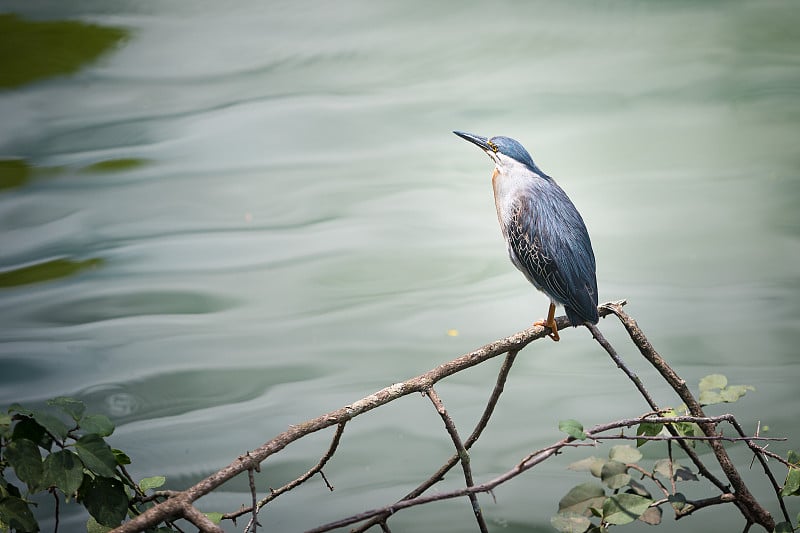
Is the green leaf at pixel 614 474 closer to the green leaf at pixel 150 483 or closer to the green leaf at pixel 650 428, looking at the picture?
the green leaf at pixel 650 428

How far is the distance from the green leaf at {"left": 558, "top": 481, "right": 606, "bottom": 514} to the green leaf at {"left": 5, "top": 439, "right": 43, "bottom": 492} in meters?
0.72

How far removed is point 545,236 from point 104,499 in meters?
0.79

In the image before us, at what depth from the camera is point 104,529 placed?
1.09 metres

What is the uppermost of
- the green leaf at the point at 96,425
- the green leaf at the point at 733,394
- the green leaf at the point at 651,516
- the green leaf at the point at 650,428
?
the green leaf at the point at 96,425

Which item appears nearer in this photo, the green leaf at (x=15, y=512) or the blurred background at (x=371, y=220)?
the green leaf at (x=15, y=512)

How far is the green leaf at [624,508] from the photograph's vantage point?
1.10 meters

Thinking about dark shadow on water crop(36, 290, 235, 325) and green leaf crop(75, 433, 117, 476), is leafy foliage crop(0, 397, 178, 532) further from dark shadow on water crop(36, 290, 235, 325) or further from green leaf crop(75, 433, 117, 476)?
dark shadow on water crop(36, 290, 235, 325)

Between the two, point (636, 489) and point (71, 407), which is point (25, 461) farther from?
point (636, 489)

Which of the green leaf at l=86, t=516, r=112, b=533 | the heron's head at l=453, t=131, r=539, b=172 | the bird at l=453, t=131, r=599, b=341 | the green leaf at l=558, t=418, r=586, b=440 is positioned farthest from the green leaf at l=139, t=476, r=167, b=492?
the heron's head at l=453, t=131, r=539, b=172

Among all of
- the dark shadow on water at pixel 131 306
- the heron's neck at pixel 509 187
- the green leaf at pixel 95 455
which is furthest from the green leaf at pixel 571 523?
the dark shadow on water at pixel 131 306

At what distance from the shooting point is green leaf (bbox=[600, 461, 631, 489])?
46.4 inches

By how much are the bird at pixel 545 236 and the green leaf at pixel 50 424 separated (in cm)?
77

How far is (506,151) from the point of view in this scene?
143 cm

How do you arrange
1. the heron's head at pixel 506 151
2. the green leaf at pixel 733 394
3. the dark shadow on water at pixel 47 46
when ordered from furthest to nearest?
1. the dark shadow on water at pixel 47 46
2. the heron's head at pixel 506 151
3. the green leaf at pixel 733 394
